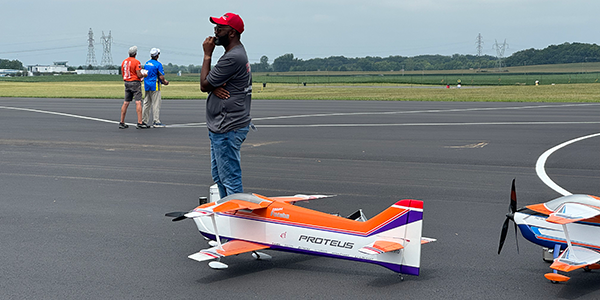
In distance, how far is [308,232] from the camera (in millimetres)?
4520

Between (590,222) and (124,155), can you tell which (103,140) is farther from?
(590,222)

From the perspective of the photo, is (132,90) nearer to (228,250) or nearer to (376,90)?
(228,250)

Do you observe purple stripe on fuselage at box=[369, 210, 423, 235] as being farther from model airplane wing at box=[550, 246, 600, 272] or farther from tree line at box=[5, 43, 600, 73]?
tree line at box=[5, 43, 600, 73]

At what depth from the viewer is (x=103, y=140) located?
12.8 meters

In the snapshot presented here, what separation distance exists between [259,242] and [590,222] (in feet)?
→ 7.90

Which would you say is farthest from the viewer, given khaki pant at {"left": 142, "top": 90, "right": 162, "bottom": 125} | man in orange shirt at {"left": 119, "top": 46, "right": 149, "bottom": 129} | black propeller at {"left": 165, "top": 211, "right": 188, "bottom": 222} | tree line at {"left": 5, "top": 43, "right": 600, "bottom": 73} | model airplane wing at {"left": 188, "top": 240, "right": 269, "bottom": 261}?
tree line at {"left": 5, "top": 43, "right": 600, "bottom": 73}

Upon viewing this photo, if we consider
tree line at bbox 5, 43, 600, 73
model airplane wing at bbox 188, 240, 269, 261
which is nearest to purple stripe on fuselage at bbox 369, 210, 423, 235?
model airplane wing at bbox 188, 240, 269, 261

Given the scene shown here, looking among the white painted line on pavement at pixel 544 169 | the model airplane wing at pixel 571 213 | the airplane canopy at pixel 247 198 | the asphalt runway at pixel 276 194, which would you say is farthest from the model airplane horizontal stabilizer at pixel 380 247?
the white painted line on pavement at pixel 544 169

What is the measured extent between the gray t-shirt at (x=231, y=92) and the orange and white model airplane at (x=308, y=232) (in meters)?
0.79

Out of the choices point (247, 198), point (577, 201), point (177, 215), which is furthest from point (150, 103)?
point (577, 201)

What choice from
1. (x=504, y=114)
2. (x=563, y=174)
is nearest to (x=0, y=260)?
(x=563, y=174)

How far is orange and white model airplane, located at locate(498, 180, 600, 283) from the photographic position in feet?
13.1

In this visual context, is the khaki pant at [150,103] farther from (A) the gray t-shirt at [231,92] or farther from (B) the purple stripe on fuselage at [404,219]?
(B) the purple stripe on fuselage at [404,219]

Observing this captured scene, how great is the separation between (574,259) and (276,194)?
13.5ft
